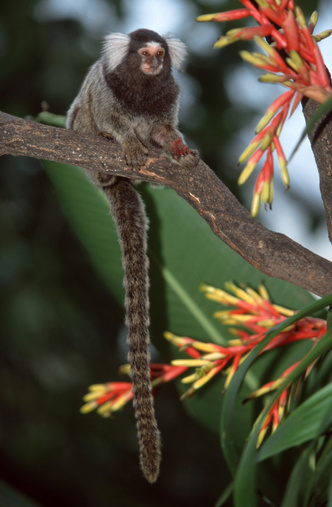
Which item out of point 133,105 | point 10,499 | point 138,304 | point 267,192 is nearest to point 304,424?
point 267,192

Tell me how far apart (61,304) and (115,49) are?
166 centimetres

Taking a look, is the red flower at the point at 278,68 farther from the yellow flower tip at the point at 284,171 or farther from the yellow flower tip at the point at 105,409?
the yellow flower tip at the point at 105,409

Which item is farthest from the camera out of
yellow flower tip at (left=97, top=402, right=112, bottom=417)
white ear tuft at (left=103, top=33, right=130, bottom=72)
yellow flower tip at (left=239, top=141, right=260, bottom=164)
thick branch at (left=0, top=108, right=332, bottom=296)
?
white ear tuft at (left=103, top=33, right=130, bottom=72)

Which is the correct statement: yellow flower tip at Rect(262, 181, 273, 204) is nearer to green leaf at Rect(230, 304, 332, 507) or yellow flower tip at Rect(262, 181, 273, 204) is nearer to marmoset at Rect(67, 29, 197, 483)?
green leaf at Rect(230, 304, 332, 507)

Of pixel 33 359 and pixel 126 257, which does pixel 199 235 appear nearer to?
pixel 126 257

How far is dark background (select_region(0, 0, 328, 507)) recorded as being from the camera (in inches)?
122

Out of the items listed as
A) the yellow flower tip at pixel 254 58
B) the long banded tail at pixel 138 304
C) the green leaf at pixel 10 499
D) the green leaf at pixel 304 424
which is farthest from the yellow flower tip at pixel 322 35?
the green leaf at pixel 10 499

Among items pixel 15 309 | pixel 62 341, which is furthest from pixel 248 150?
pixel 62 341

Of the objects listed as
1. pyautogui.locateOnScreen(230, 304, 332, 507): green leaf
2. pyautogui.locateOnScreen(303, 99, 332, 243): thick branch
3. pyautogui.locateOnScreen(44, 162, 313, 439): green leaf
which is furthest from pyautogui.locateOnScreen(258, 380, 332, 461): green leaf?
pyautogui.locateOnScreen(44, 162, 313, 439): green leaf

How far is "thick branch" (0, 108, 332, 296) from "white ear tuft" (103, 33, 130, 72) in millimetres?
580

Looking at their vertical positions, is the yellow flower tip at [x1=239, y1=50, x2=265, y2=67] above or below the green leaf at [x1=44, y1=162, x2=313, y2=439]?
above

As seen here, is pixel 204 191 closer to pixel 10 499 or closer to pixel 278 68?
pixel 278 68

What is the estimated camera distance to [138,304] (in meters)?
1.51

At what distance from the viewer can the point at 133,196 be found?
1.79 metres
